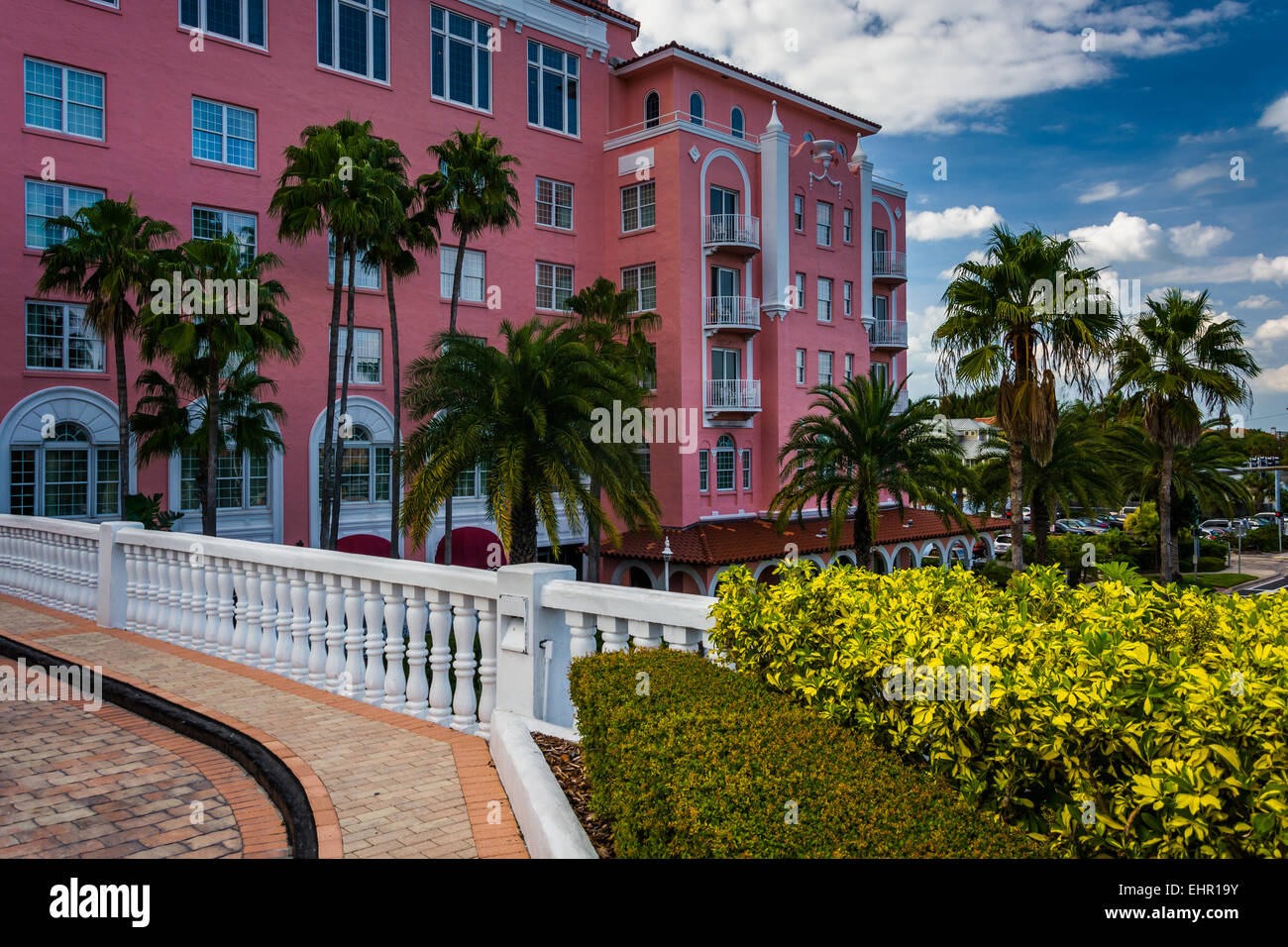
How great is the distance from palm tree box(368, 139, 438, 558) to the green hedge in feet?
87.1

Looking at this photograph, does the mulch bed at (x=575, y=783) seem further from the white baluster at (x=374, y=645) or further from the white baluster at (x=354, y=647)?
the white baluster at (x=354, y=647)

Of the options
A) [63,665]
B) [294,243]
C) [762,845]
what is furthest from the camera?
[294,243]

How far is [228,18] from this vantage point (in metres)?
31.6

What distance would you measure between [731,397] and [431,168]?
51.8 feet

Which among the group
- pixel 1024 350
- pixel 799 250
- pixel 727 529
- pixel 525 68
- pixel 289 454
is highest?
pixel 525 68

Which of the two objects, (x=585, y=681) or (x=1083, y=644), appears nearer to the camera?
(x=1083, y=644)

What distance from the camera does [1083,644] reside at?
11.2 feet

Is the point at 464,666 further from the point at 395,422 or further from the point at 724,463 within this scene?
the point at 724,463

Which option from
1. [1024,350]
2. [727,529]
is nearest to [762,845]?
[1024,350]

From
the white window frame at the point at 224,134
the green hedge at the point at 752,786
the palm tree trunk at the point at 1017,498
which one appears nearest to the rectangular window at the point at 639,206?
the white window frame at the point at 224,134
